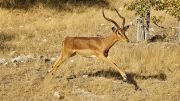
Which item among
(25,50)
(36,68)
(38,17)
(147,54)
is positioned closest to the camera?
(36,68)

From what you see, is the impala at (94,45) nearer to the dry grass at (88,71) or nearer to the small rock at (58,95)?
the dry grass at (88,71)

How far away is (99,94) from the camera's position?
10.6m

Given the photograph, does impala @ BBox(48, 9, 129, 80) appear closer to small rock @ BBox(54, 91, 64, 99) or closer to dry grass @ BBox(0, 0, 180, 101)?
dry grass @ BBox(0, 0, 180, 101)

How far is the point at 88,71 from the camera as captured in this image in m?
12.3

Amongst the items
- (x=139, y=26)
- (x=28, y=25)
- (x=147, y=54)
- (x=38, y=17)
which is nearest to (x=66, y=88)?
(x=147, y=54)

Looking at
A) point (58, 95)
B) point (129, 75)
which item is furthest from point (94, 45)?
point (129, 75)

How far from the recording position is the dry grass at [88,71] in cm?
1057

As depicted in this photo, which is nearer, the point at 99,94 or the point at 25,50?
the point at 99,94

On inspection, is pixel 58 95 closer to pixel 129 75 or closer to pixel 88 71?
pixel 88 71

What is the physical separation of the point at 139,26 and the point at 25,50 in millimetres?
4481

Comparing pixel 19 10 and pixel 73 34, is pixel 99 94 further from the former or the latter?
pixel 19 10

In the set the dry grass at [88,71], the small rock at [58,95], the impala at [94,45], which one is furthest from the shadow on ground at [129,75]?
the small rock at [58,95]

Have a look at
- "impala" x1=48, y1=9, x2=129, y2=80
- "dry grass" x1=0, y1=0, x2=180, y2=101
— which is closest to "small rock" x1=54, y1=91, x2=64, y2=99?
"dry grass" x1=0, y1=0, x2=180, y2=101

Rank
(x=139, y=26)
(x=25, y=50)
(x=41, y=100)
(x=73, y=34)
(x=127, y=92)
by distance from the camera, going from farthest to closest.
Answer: (x=73, y=34)
(x=139, y=26)
(x=25, y=50)
(x=127, y=92)
(x=41, y=100)
